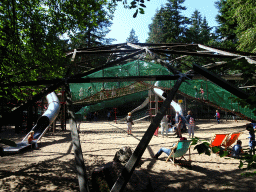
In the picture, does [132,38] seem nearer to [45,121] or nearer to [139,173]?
[45,121]

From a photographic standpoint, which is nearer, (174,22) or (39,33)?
(39,33)

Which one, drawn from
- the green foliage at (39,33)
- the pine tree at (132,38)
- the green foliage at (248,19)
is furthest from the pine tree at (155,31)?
the green foliage at (39,33)

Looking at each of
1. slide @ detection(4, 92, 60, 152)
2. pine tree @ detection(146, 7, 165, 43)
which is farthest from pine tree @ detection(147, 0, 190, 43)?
slide @ detection(4, 92, 60, 152)

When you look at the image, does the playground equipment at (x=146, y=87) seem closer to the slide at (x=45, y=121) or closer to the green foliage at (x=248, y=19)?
the slide at (x=45, y=121)

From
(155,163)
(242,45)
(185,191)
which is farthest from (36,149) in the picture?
(242,45)

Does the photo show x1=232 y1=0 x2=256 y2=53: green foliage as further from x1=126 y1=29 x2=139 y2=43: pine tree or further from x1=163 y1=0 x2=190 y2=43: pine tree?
x1=126 y1=29 x2=139 y2=43: pine tree

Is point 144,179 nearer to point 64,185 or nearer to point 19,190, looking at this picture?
point 64,185

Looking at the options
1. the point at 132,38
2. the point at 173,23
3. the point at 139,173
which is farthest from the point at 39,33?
the point at 132,38

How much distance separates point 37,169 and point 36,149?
146 inches

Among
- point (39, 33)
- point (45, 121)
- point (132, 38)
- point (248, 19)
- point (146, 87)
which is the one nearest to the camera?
Answer: point (39, 33)

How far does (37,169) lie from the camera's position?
672cm

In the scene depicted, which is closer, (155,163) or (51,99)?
(155,163)

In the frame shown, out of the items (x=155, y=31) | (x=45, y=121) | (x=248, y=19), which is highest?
(x=155, y=31)

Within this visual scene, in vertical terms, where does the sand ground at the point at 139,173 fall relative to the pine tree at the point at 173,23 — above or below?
below
